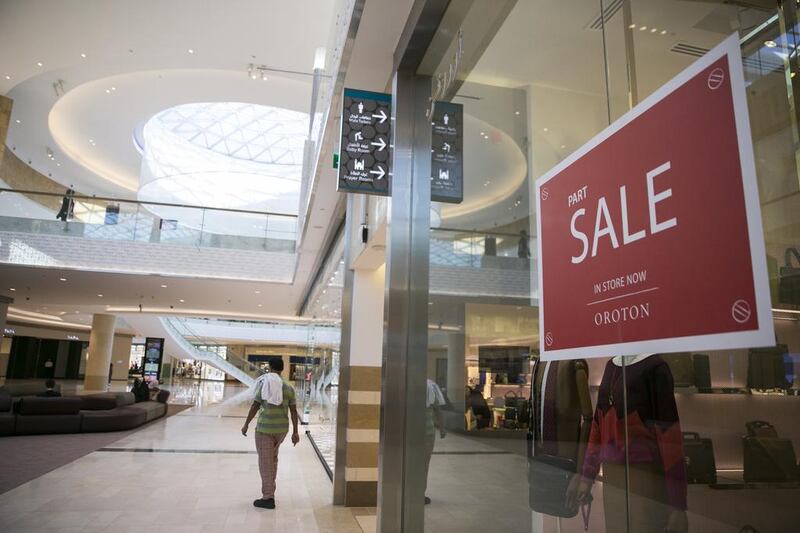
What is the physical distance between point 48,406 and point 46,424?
345 millimetres

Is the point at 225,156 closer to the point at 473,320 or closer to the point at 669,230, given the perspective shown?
the point at 473,320

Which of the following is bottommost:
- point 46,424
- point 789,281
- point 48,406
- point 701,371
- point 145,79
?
point 46,424

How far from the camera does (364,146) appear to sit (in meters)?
4.53

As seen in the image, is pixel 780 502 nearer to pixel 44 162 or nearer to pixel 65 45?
pixel 65 45

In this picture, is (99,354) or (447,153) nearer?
(447,153)

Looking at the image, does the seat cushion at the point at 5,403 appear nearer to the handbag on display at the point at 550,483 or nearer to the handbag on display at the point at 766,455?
the handbag on display at the point at 550,483

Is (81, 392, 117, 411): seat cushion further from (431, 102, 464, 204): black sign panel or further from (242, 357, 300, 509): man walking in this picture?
(431, 102, 464, 204): black sign panel

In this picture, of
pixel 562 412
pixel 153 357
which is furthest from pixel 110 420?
pixel 153 357

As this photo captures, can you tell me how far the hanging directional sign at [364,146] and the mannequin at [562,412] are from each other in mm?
2878

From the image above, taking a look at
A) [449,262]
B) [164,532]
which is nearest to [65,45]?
[164,532]

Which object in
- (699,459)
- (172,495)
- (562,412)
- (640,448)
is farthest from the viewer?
(172,495)

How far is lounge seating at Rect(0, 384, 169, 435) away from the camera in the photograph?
10375 mm

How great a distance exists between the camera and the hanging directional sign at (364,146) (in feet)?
14.6

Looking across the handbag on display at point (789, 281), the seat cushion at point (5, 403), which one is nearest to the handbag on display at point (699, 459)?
the handbag on display at point (789, 281)
